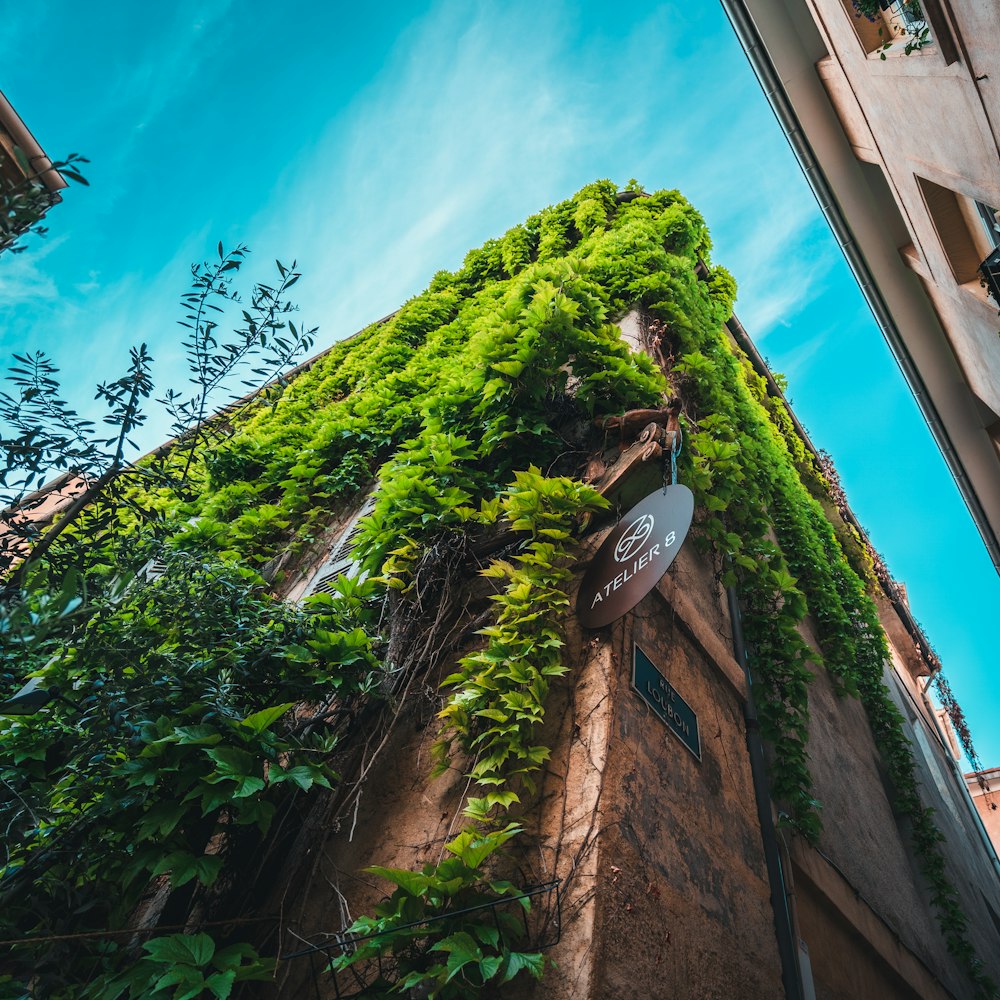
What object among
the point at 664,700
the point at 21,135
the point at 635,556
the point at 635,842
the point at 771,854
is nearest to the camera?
the point at 635,842

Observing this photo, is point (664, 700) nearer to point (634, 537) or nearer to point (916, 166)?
point (634, 537)

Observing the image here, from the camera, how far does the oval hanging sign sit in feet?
10.8

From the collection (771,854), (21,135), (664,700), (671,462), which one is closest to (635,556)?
(664,700)

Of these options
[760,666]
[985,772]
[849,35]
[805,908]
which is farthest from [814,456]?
[985,772]

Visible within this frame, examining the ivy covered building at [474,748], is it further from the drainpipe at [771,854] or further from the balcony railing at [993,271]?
the balcony railing at [993,271]

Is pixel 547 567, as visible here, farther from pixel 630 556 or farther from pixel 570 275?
pixel 570 275

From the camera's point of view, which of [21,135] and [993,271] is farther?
[21,135]

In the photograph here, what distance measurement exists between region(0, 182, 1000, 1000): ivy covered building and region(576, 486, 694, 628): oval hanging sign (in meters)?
0.11

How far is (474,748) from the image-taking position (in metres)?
3.33

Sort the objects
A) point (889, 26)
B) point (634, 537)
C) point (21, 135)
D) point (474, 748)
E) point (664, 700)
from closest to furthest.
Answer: point (474, 748) < point (634, 537) < point (664, 700) < point (889, 26) < point (21, 135)

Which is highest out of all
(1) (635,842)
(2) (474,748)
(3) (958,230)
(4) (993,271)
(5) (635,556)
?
(3) (958,230)

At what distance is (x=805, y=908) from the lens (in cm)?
441

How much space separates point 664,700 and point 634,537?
91 centimetres

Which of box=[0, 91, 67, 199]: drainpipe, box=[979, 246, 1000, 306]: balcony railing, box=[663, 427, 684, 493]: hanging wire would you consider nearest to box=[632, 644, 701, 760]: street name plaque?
box=[663, 427, 684, 493]: hanging wire
